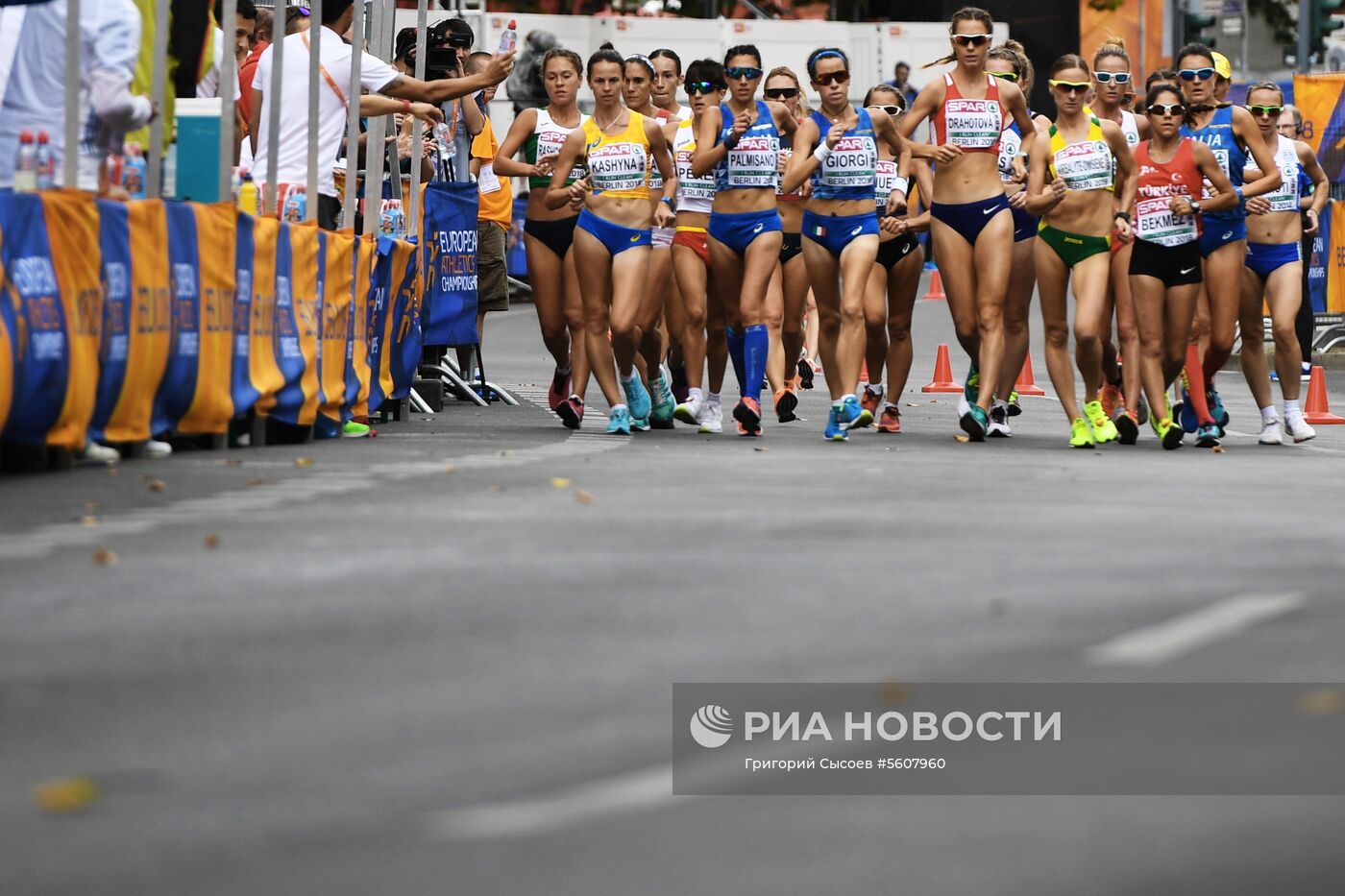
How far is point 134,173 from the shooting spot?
10.4m

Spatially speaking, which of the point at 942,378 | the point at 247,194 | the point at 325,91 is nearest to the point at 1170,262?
the point at 325,91

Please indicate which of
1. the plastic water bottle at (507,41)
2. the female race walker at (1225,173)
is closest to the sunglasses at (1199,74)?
the female race walker at (1225,173)

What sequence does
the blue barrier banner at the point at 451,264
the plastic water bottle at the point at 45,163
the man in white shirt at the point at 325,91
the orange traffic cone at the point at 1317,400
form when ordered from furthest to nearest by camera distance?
the orange traffic cone at the point at 1317,400
the blue barrier banner at the point at 451,264
the man in white shirt at the point at 325,91
the plastic water bottle at the point at 45,163

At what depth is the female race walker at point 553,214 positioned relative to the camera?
1368 cm

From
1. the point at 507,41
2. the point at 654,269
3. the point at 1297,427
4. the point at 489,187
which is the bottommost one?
the point at 1297,427

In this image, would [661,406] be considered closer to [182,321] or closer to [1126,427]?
[1126,427]

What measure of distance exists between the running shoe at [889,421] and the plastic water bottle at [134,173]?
5086mm

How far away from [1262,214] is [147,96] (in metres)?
6.59

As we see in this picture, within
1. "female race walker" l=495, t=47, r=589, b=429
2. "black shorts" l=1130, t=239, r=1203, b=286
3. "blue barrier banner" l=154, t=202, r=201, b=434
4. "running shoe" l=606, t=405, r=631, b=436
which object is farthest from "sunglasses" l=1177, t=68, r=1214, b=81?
"blue barrier banner" l=154, t=202, r=201, b=434

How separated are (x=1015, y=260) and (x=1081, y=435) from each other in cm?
146

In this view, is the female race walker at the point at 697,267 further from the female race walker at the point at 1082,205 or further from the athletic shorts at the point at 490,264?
the athletic shorts at the point at 490,264

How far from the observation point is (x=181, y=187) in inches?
447

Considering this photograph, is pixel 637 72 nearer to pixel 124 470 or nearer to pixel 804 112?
pixel 804 112

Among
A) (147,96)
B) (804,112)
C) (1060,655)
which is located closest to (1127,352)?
(804,112)
